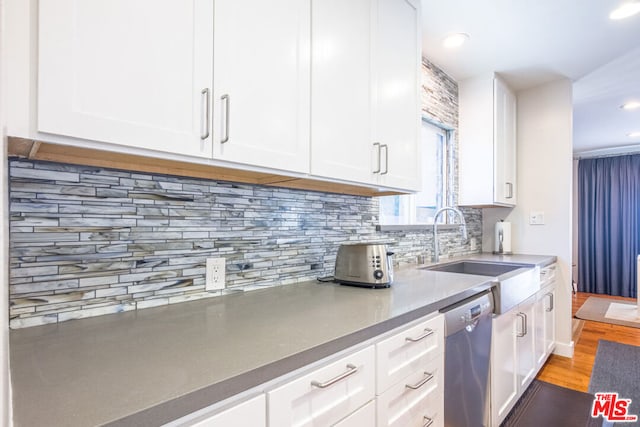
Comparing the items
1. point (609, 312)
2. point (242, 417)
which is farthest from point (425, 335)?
point (609, 312)

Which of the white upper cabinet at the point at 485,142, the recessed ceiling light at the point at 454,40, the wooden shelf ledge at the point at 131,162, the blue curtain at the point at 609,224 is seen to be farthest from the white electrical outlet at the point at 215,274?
the blue curtain at the point at 609,224

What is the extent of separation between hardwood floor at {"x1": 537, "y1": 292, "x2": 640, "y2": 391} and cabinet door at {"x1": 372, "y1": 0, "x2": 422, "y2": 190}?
77.8 inches

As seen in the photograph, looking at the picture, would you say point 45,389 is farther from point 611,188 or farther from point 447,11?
point 611,188

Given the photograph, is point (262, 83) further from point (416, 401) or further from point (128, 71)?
point (416, 401)

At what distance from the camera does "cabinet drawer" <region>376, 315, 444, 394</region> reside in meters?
0.97

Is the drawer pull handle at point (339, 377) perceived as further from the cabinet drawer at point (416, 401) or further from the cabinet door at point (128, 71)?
the cabinet door at point (128, 71)

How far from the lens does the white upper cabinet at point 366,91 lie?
4.18ft

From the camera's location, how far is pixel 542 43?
231cm

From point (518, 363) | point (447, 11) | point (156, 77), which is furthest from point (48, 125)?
point (518, 363)

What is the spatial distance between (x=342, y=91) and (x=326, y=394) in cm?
108

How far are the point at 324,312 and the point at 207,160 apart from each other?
0.58 m

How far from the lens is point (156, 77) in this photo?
2.75ft

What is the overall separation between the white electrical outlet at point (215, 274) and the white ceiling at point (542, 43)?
1.79m

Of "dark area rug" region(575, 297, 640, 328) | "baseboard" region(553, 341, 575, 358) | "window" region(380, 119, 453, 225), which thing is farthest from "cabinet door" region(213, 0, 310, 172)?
"dark area rug" region(575, 297, 640, 328)
